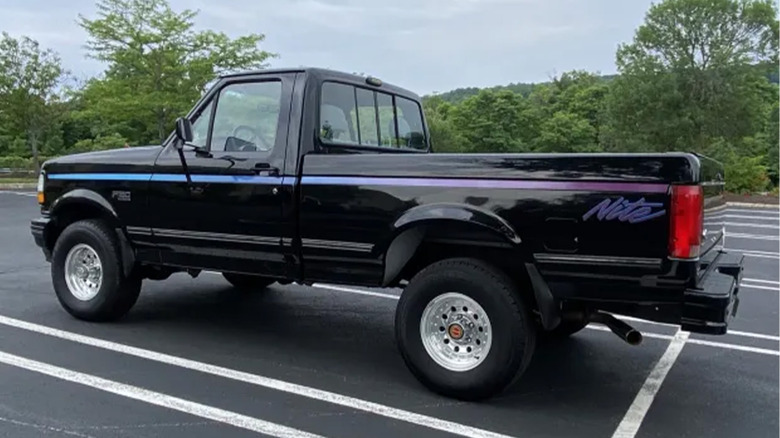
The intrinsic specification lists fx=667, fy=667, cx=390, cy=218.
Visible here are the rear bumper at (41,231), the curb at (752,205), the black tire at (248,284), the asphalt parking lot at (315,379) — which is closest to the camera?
the asphalt parking lot at (315,379)

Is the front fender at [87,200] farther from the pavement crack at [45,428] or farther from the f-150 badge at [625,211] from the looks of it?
the f-150 badge at [625,211]

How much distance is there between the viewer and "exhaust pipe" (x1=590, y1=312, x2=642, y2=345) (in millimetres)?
4092

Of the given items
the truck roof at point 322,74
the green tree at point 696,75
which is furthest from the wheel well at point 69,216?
the green tree at point 696,75

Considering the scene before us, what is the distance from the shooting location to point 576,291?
390 centimetres

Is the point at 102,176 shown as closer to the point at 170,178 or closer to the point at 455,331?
the point at 170,178

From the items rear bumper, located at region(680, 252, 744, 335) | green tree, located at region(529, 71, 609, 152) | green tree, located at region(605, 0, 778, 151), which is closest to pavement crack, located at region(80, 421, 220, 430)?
rear bumper, located at region(680, 252, 744, 335)

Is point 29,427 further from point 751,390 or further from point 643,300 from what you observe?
point 751,390

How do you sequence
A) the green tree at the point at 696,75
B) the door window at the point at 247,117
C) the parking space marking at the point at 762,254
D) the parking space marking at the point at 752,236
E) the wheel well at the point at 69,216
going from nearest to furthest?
the door window at the point at 247,117 < the wheel well at the point at 69,216 < the parking space marking at the point at 762,254 < the parking space marking at the point at 752,236 < the green tree at the point at 696,75

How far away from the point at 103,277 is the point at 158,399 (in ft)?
6.16

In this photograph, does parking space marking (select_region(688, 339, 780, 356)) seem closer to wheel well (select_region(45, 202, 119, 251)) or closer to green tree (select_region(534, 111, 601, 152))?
wheel well (select_region(45, 202, 119, 251))

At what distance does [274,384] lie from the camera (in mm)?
4418

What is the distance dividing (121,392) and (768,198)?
26.4 meters

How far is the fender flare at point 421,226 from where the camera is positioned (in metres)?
3.97

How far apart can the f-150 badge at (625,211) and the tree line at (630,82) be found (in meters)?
21.3
